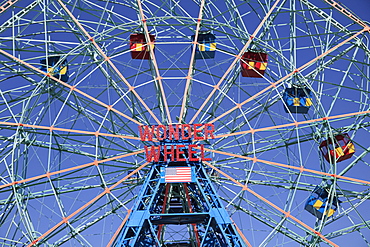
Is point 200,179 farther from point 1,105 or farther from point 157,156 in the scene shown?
point 1,105

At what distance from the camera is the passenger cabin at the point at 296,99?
41.6 metres

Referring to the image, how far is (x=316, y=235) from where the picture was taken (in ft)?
115

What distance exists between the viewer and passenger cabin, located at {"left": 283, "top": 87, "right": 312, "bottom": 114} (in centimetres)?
4156

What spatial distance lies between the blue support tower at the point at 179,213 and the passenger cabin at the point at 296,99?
8.39 m

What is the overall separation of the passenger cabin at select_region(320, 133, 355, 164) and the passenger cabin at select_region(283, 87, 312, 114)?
297cm

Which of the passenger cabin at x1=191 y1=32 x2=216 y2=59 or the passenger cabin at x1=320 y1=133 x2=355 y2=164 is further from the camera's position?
the passenger cabin at x1=191 y1=32 x2=216 y2=59

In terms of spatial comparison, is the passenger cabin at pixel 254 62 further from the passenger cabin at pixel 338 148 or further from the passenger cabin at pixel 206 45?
the passenger cabin at pixel 338 148

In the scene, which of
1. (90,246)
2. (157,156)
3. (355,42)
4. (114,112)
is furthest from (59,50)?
(355,42)

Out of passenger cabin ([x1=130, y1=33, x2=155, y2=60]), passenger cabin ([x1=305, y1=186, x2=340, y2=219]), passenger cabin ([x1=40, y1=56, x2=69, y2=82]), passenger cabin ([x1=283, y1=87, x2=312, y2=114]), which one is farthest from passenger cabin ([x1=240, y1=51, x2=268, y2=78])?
passenger cabin ([x1=40, y1=56, x2=69, y2=82])

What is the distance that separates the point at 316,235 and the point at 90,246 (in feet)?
42.3

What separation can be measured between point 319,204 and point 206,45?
509 inches

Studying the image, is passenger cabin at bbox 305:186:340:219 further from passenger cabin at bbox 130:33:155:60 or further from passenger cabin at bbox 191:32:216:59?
passenger cabin at bbox 130:33:155:60

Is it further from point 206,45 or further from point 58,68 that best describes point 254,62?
point 58,68

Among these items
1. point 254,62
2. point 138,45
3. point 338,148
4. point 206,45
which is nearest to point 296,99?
point 254,62
